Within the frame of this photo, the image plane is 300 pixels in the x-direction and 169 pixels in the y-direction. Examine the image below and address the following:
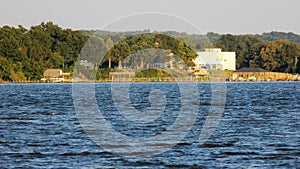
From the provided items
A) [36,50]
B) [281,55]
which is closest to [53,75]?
[36,50]

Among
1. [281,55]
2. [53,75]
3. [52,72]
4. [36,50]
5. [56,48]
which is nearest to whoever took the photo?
[36,50]

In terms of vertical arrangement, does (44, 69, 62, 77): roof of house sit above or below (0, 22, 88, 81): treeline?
below

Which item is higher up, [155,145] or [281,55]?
[281,55]

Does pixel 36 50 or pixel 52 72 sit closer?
pixel 36 50

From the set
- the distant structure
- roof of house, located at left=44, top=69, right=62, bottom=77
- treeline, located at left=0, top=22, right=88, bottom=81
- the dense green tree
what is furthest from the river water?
the dense green tree

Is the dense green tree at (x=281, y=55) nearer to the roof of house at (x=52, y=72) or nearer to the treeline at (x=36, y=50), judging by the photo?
the treeline at (x=36, y=50)

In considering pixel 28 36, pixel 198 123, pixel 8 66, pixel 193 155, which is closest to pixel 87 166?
pixel 193 155

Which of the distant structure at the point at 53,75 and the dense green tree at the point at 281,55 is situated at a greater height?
the dense green tree at the point at 281,55

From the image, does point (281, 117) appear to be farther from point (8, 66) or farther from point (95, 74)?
point (95, 74)

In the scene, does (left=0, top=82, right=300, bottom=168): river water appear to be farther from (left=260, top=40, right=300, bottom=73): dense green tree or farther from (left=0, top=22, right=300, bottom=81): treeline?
(left=260, top=40, right=300, bottom=73): dense green tree

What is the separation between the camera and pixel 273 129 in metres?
35.6

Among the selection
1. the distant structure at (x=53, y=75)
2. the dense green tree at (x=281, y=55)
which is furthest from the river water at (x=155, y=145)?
the dense green tree at (x=281, y=55)

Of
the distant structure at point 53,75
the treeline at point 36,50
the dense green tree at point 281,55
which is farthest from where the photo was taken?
the dense green tree at point 281,55

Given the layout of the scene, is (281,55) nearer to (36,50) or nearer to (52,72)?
(52,72)
